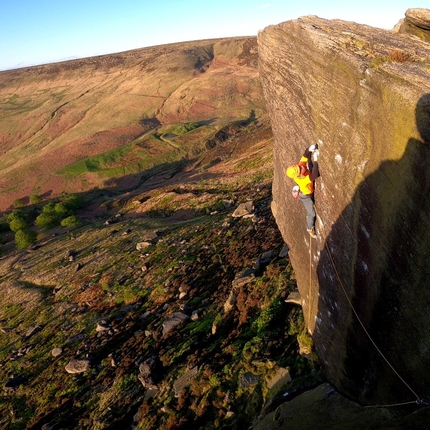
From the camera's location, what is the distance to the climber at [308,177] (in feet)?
33.4

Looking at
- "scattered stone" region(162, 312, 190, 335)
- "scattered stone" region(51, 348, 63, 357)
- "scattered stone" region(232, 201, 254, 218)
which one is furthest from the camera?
"scattered stone" region(232, 201, 254, 218)

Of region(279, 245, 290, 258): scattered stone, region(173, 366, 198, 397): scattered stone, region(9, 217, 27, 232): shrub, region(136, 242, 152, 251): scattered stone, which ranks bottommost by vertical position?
region(9, 217, 27, 232): shrub

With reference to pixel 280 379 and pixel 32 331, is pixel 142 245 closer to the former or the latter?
pixel 32 331

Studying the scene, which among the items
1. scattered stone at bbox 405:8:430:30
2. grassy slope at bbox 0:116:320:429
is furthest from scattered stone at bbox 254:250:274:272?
scattered stone at bbox 405:8:430:30

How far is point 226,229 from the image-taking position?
2747 centimetres

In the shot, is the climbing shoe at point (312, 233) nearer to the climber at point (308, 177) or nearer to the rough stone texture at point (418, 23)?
the climber at point (308, 177)

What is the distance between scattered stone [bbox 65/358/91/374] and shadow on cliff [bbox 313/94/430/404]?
12.8m

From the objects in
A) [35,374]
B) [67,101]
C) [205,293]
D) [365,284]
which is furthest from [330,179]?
[67,101]

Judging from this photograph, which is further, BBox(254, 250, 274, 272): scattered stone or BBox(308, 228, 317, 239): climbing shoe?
BBox(254, 250, 274, 272): scattered stone

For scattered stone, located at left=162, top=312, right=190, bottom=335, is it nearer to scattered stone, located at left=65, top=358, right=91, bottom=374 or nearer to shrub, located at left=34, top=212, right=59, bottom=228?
scattered stone, located at left=65, top=358, right=91, bottom=374

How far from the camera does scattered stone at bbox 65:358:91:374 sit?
59.7 feet

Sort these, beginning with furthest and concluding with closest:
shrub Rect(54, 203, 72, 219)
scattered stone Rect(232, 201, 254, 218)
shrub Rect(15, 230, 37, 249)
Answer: shrub Rect(54, 203, 72, 219) < shrub Rect(15, 230, 37, 249) < scattered stone Rect(232, 201, 254, 218)

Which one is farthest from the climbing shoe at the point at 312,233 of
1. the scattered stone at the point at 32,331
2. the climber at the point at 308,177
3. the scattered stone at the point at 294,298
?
the scattered stone at the point at 32,331

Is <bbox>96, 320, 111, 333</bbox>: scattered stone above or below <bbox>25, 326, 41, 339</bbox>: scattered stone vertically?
above
